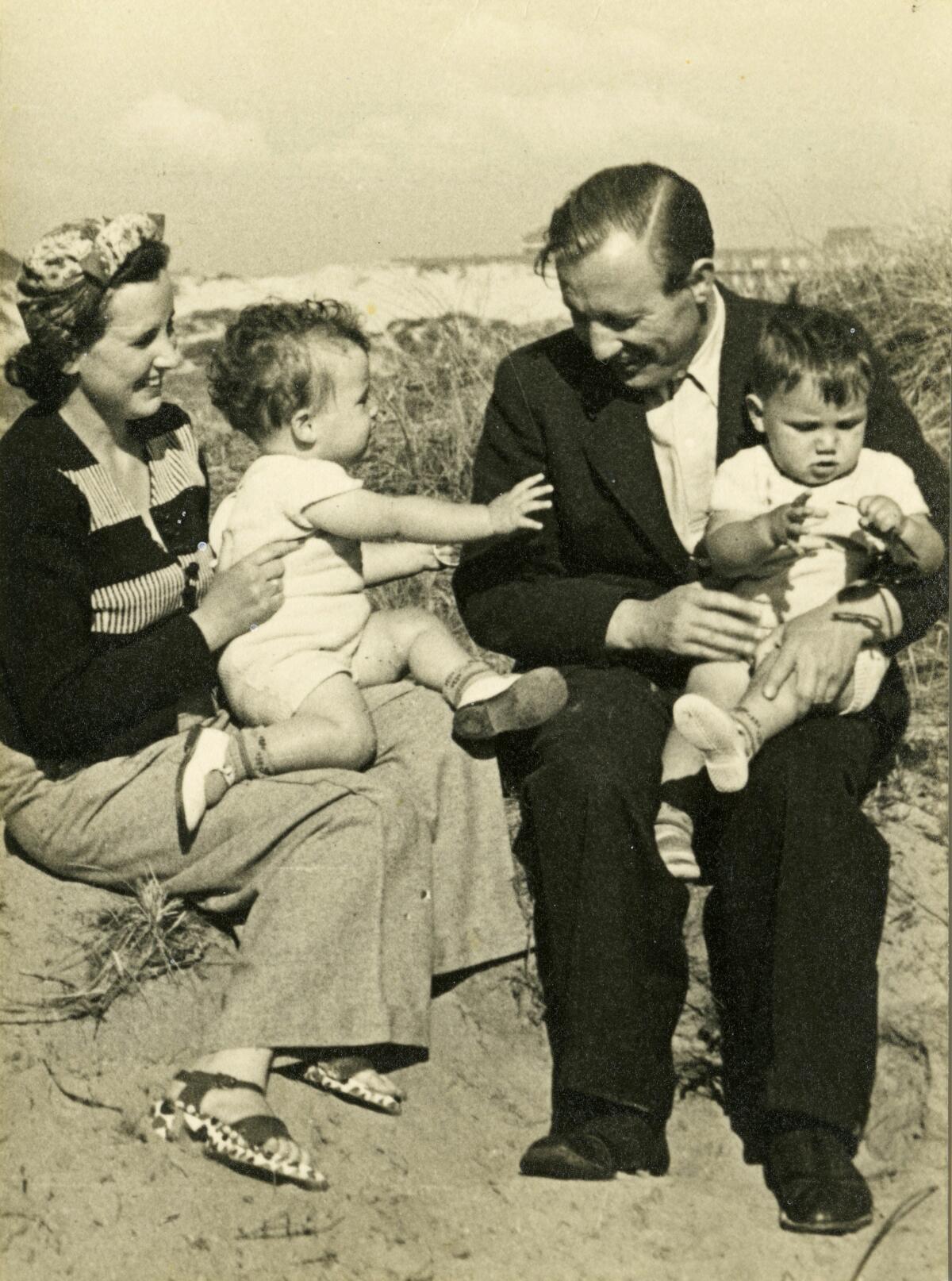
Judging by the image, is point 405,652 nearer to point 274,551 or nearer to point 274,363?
point 274,551

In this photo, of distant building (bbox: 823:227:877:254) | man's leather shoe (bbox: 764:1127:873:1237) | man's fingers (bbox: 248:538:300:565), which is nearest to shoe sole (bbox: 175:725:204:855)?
man's fingers (bbox: 248:538:300:565)

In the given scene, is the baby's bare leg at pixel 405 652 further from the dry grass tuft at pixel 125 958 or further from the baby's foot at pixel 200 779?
the dry grass tuft at pixel 125 958

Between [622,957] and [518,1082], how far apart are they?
0.51 meters

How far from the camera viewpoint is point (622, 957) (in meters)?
3.38

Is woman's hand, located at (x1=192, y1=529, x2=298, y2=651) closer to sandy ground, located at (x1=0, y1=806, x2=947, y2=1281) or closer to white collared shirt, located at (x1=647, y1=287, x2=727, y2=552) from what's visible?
sandy ground, located at (x1=0, y1=806, x2=947, y2=1281)

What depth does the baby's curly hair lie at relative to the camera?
3.82m

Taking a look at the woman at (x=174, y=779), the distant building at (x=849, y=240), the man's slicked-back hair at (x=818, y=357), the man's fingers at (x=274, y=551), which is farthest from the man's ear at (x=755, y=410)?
the man's fingers at (x=274, y=551)

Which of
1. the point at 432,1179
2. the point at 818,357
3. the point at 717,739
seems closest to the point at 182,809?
the point at 432,1179

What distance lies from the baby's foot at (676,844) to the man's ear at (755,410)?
95 cm

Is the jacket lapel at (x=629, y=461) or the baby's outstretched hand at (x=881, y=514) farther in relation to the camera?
the jacket lapel at (x=629, y=461)

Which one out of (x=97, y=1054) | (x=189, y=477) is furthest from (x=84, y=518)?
(x=97, y=1054)

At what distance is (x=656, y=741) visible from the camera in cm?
369

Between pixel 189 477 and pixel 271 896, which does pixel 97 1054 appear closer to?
pixel 271 896

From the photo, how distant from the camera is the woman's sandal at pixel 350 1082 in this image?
3.54m
